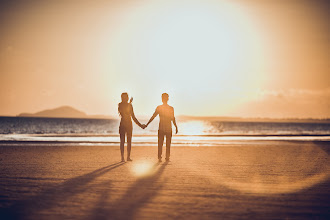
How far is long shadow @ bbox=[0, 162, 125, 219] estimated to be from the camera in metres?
4.86

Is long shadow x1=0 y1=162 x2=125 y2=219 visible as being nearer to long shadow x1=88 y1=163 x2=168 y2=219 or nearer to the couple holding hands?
long shadow x1=88 y1=163 x2=168 y2=219

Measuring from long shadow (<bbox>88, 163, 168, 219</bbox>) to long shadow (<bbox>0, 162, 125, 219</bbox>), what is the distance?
77cm

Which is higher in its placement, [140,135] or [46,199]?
[46,199]

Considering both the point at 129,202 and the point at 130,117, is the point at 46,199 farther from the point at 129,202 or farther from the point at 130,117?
the point at 130,117

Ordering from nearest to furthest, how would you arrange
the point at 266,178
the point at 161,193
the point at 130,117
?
the point at 161,193, the point at 266,178, the point at 130,117

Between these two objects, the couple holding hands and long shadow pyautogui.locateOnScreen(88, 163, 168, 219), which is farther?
the couple holding hands

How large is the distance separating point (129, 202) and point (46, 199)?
5.01 ft

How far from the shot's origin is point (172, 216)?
477 centimetres

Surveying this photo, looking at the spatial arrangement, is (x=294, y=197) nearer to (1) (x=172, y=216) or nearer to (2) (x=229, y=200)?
(2) (x=229, y=200)

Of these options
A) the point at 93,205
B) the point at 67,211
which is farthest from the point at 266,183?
the point at 67,211

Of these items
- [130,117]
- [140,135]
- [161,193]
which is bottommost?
[140,135]

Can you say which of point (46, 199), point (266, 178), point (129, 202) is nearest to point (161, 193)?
point (129, 202)

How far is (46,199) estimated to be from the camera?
18.7ft

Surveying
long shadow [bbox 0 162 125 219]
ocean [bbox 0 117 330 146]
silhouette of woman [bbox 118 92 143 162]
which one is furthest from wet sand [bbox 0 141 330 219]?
ocean [bbox 0 117 330 146]
